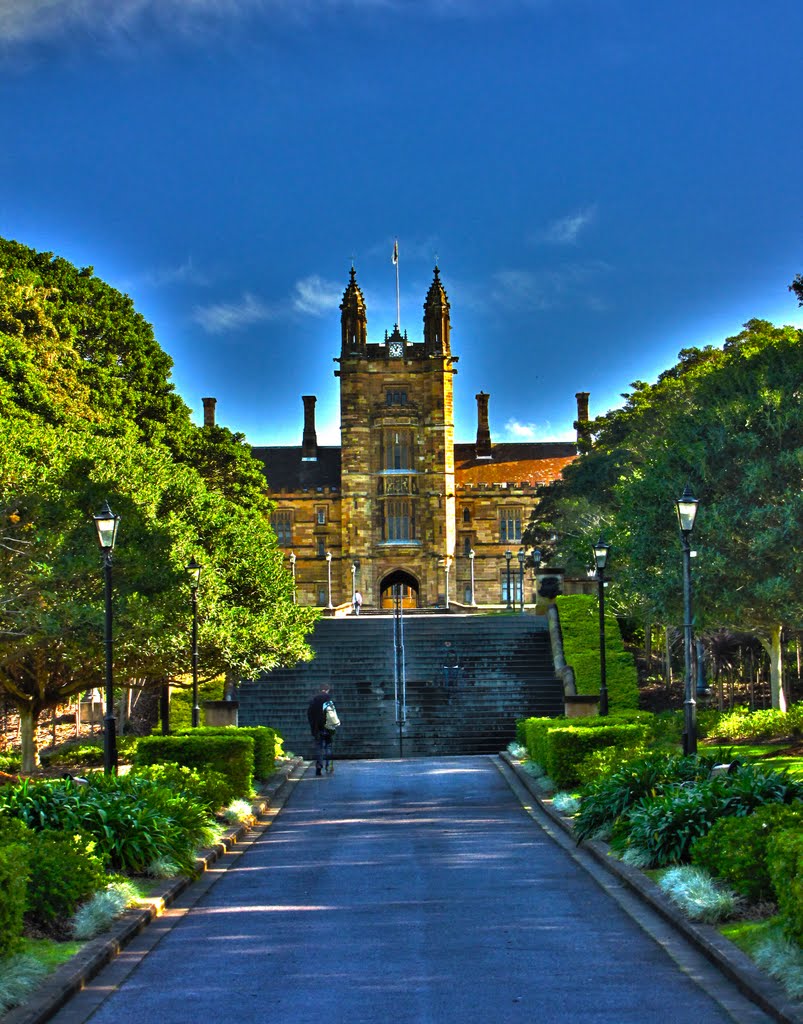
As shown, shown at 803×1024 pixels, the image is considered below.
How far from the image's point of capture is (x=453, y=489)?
86.6 m

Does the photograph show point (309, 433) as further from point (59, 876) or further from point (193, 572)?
point (59, 876)

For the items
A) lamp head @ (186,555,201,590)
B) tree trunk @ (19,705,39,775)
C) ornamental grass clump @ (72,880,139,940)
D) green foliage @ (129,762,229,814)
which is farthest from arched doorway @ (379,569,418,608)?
ornamental grass clump @ (72,880,139,940)

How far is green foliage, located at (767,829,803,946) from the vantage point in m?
8.33

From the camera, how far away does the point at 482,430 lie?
304 ft

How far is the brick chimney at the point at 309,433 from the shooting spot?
92.1m

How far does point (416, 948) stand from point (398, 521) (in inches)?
2931

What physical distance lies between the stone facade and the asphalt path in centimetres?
6655

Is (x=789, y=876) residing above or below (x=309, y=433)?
below

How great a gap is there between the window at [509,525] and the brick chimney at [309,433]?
1290cm

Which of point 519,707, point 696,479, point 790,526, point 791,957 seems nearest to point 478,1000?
point 791,957

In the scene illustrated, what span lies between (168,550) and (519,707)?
12.1m

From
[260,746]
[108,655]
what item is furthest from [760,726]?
[108,655]

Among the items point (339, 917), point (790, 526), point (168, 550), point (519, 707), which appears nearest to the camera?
point (339, 917)

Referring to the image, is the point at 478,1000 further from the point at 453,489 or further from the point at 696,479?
the point at 453,489
